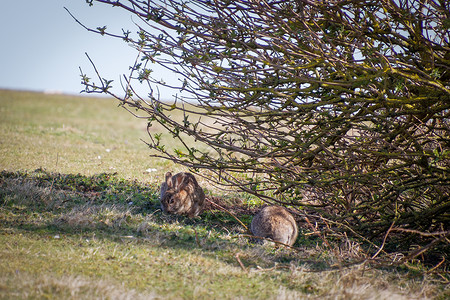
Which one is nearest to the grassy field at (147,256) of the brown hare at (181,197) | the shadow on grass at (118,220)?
the shadow on grass at (118,220)

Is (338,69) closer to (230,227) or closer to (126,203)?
(230,227)

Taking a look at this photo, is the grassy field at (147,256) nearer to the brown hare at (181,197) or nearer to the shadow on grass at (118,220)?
the shadow on grass at (118,220)

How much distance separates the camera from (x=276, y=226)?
5.43 metres

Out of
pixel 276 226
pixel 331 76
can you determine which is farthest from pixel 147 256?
pixel 331 76

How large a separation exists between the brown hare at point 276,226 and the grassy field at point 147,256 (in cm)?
17

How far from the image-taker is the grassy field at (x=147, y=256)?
157 inches

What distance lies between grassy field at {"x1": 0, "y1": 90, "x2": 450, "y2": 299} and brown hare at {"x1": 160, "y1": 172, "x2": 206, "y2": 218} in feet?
0.53

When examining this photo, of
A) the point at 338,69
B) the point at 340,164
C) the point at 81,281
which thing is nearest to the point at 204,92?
the point at 338,69

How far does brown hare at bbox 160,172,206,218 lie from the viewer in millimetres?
6211

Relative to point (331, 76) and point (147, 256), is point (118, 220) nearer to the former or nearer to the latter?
point (147, 256)

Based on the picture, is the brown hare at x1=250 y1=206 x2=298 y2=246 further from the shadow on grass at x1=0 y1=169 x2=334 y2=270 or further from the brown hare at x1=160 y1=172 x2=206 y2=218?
the brown hare at x1=160 y1=172 x2=206 y2=218

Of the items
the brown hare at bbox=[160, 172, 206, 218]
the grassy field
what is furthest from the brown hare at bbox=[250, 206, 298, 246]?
the brown hare at bbox=[160, 172, 206, 218]

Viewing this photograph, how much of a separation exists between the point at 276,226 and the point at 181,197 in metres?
1.65

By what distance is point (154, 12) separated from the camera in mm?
4621
